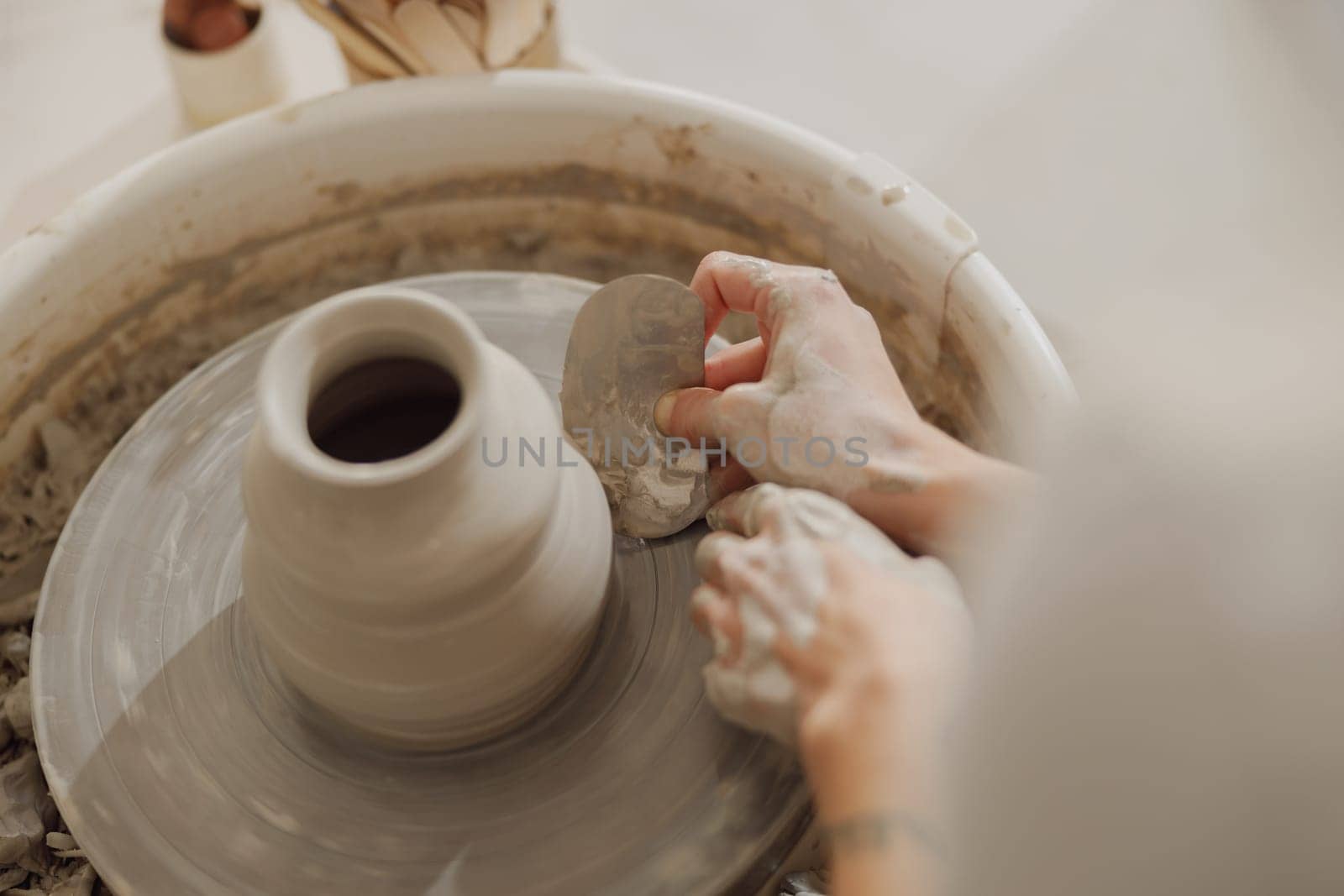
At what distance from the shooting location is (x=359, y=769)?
3.91ft

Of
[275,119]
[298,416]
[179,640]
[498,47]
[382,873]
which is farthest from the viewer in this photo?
[498,47]

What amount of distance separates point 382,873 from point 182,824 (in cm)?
23

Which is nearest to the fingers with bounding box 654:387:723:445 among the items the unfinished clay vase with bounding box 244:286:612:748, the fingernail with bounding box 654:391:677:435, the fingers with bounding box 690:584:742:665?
the fingernail with bounding box 654:391:677:435

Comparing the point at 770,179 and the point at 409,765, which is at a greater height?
the point at 770,179

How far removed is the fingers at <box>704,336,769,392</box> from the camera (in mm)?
1332

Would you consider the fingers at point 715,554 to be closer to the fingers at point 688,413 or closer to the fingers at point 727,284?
the fingers at point 688,413

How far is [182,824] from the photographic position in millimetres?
1175

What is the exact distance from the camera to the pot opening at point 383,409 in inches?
40.9

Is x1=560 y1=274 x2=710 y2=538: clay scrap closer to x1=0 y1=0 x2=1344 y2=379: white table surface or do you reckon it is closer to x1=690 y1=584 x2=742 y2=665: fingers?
x1=690 y1=584 x2=742 y2=665: fingers

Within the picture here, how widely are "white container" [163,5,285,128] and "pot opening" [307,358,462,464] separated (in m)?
1.44

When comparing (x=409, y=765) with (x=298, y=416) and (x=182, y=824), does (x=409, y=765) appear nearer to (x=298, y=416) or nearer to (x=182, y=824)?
(x=182, y=824)

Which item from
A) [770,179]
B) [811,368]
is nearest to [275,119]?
[770,179]

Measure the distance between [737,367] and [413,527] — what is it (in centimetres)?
51

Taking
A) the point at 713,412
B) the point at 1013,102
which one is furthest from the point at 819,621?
the point at 1013,102
